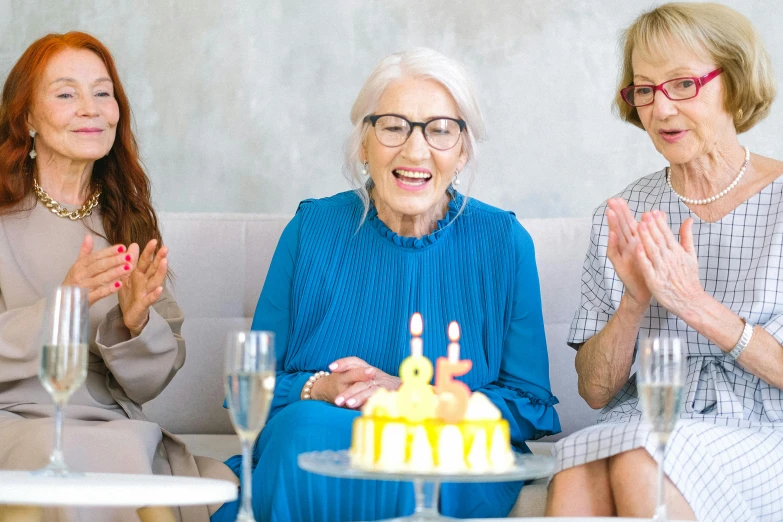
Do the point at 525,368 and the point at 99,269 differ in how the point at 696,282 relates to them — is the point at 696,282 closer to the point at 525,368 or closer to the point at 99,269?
the point at 525,368

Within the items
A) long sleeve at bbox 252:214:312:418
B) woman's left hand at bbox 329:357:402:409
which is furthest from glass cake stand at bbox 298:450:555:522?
long sleeve at bbox 252:214:312:418

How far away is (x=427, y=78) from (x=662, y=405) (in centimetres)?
118

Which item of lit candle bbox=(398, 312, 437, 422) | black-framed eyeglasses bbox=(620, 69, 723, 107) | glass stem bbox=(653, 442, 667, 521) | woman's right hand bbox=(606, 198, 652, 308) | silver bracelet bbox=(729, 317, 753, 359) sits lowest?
glass stem bbox=(653, 442, 667, 521)

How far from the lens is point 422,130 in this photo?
2.43 m

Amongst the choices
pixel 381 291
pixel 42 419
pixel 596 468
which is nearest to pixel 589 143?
pixel 381 291

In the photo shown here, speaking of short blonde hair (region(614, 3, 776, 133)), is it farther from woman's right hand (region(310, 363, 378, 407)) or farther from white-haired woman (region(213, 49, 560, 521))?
woman's right hand (region(310, 363, 378, 407))

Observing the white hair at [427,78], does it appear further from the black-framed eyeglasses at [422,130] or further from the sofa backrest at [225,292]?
the sofa backrest at [225,292]

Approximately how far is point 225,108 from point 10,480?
2.35 m

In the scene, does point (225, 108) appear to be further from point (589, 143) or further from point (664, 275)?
point (664, 275)

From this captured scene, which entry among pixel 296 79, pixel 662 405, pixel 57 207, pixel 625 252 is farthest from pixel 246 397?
pixel 296 79

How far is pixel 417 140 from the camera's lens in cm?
242

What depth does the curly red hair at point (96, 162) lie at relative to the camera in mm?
2590

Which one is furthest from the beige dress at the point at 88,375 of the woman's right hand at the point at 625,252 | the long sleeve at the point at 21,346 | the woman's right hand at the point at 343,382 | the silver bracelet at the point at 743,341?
the silver bracelet at the point at 743,341

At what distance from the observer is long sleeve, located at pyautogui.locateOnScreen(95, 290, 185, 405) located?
2395mm
